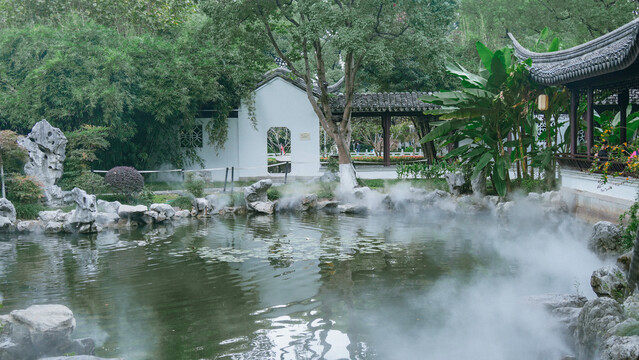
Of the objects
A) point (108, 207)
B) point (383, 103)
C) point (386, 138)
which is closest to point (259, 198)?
point (108, 207)

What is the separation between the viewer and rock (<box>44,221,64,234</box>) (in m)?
13.4

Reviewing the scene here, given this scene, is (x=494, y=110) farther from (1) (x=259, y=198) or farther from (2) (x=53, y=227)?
(2) (x=53, y=227)

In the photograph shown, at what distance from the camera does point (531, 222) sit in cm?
1305

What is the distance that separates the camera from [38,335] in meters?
5.34

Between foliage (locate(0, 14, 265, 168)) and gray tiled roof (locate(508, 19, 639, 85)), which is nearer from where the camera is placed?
gray tiled roof (locate(508, 19, 639, 85))

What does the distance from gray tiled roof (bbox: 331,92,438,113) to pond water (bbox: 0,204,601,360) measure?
7.27 metres

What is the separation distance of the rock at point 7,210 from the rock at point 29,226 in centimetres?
22

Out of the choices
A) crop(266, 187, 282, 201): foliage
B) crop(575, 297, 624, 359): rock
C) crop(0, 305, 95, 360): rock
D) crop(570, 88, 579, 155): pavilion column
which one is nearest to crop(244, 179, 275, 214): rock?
crop(266, 187, 282, 201): foliage

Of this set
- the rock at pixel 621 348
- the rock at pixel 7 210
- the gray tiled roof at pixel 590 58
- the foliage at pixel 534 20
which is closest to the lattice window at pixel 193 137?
the rock at pixel 7 210

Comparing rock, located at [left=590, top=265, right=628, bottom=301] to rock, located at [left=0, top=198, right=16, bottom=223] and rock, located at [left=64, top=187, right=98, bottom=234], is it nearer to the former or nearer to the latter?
rock, located at [left=64, top=187, right=98, bottom=234]

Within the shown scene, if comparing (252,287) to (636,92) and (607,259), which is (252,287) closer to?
(607,259)

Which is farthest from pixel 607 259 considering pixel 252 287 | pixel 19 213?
pixel 19 213

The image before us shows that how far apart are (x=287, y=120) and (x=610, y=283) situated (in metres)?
15.7

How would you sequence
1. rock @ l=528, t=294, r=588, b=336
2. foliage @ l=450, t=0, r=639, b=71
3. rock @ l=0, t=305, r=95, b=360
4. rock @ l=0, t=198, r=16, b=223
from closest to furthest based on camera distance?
1. rock @ l=0, t=305, r=95, b=360
2. rock @ l=528, t=294, r=588, b=336
3. rock @ l=0, t=198, r=16, b=223
4. foliage @ l=450, t=0, r=639, b=71
